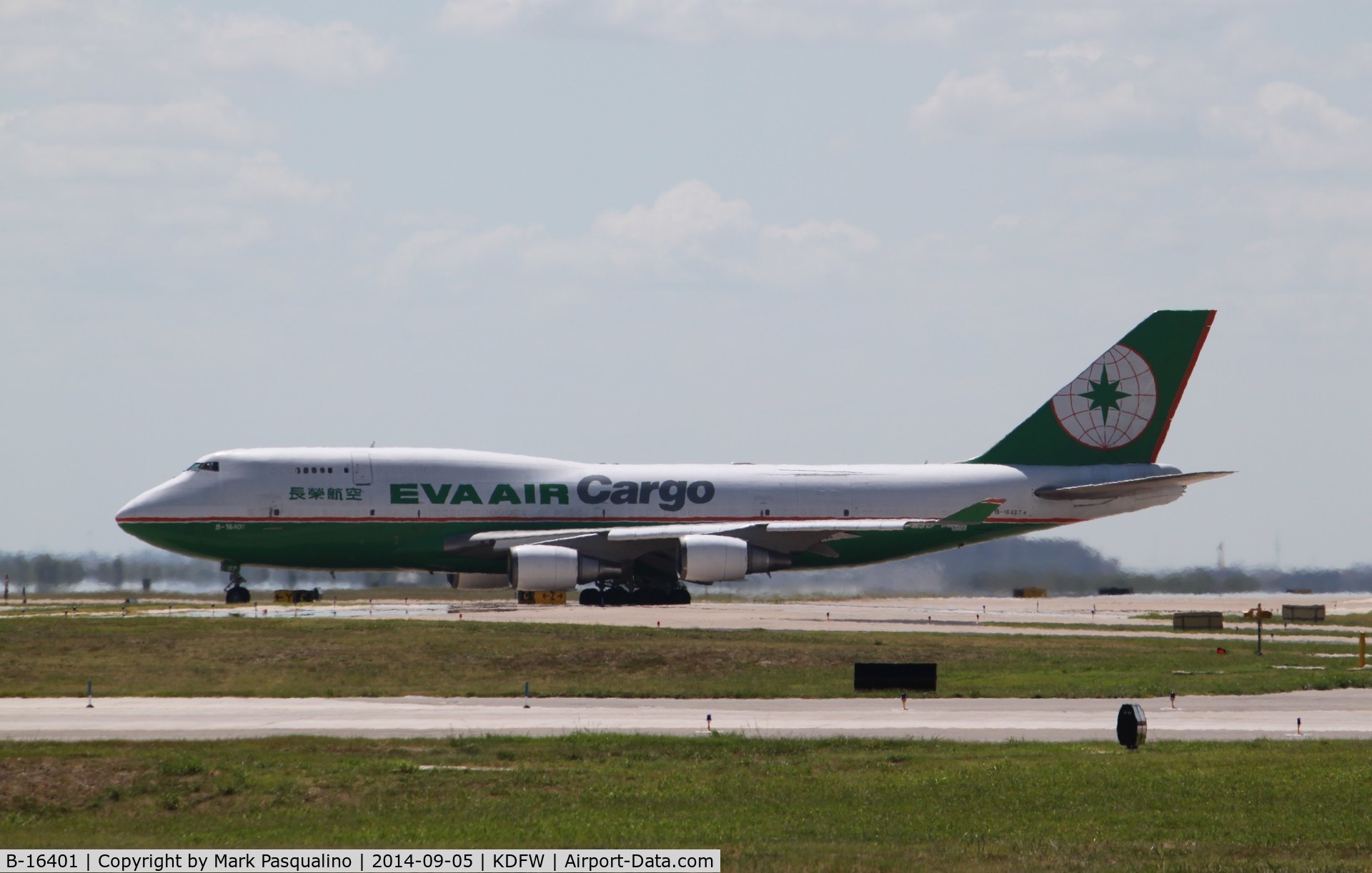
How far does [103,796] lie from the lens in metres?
20.2

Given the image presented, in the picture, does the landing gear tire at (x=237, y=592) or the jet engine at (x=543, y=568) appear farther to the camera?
the landing gear tire at (x=237, y=592)

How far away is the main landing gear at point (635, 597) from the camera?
59.7 metres

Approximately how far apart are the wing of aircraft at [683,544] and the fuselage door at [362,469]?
142 inches

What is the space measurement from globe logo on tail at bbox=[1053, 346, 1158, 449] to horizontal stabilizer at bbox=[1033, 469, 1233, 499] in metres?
2.33

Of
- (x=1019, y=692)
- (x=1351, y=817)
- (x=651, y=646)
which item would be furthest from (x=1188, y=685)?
(x=1351, y=817)

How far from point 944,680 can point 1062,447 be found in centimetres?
3145

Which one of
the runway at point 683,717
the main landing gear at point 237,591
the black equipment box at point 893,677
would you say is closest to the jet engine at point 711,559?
A: the main landing gear at point 237,591

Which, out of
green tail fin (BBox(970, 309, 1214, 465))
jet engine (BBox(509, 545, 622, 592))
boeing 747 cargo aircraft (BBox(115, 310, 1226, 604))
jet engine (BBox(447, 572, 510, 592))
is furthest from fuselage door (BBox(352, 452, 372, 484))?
green tail fin (BBox(970, 309, 1214, 465))

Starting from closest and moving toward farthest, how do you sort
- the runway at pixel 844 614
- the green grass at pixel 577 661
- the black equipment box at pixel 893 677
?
the black equipment box at pixel 893 677, the green grass at pixel 577 661, the runway at pixel 844 614

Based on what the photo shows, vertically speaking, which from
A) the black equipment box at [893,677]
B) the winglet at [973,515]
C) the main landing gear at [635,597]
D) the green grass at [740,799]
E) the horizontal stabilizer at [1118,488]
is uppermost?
the horizontal stabilizer at [1118,488]

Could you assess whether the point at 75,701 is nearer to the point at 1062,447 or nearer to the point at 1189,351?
the point at 1062,447

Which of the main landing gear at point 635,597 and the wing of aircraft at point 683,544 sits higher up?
the wing of aircraft at point 683,544

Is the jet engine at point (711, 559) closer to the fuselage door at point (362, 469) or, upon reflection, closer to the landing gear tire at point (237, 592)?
the fuselage door at point (362, 469)

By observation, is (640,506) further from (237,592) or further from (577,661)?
(577,661)
